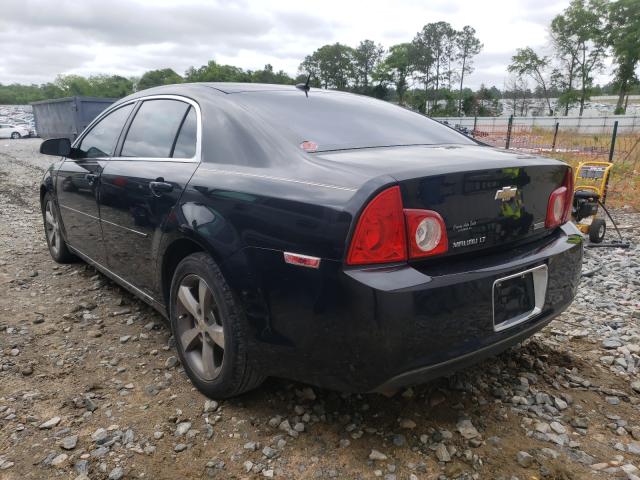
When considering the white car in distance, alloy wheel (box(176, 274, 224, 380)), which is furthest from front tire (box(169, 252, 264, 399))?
the white car in distance

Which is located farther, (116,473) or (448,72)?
(448,72)

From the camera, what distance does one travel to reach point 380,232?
5.82 feet

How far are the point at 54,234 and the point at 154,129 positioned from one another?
7.87 feet

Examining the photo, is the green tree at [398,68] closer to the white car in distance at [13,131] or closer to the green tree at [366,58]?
the green tree at [366,58]

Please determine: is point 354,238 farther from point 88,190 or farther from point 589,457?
point 88,190

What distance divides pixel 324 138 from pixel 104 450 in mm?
1751

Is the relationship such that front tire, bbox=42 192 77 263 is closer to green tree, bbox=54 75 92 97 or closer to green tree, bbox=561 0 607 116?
green tree, bbox=561 0 607 116

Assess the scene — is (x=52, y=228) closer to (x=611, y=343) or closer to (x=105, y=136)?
(x=105, y=136)

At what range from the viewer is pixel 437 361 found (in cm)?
186

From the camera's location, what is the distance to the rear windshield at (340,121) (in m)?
2.39

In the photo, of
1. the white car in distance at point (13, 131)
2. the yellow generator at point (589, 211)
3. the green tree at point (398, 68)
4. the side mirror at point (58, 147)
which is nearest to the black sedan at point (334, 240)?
the side mirror at point (58, 147)

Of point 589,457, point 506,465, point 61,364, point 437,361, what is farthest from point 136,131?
point 589,457

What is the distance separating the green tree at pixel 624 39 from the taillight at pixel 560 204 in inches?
2027

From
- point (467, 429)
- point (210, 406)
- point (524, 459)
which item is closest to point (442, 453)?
point (467, 429)
